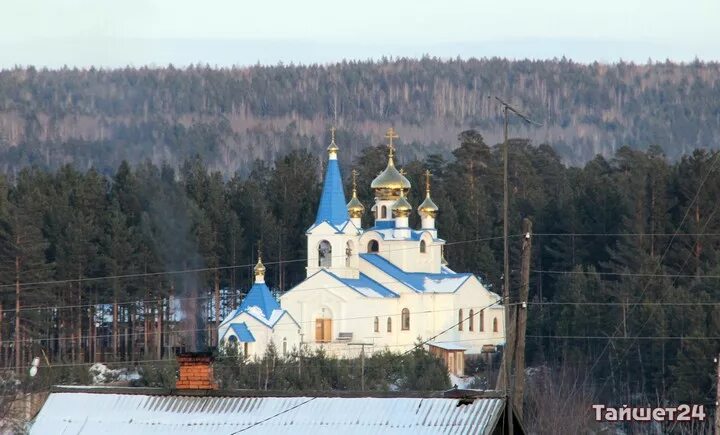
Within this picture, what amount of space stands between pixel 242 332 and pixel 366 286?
25.8 ft

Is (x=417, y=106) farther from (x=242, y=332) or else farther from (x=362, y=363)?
(x=362, y=363)

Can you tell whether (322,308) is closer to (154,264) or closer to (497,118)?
(154,264)

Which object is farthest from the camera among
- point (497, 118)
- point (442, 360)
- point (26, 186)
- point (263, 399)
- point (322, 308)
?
point (497, 118)

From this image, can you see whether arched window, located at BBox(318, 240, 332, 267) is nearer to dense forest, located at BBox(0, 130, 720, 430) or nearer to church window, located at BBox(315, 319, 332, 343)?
church window, located at BBox(315, 319, 332, 343)

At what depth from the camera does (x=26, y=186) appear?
9400 cm

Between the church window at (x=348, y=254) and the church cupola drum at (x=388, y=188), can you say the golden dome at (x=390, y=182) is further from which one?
the church window at (x=348, y=254)

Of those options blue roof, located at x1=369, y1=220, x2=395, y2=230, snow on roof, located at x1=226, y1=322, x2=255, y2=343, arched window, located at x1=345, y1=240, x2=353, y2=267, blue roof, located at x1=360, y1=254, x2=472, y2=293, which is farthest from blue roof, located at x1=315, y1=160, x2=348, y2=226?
snow on roof, located at x1=226, y1=322, x2=255, y2=343

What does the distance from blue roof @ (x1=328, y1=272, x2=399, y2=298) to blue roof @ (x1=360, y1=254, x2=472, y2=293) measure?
3.15 feet

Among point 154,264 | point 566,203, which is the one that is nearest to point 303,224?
point 566,203

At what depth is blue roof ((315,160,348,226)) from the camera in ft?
291

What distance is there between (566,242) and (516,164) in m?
26.2

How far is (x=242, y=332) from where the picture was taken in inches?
3255

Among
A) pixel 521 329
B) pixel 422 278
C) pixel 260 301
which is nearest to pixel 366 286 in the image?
pixel 422 278

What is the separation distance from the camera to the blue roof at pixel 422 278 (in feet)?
298
